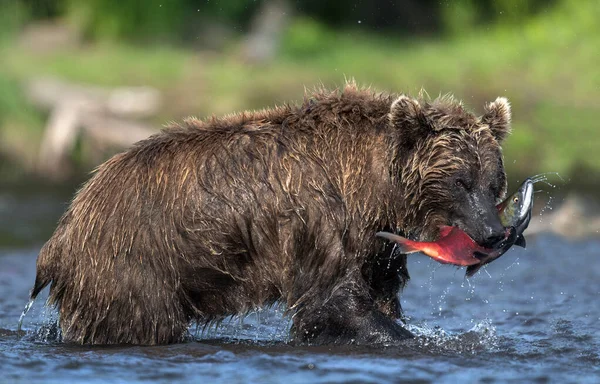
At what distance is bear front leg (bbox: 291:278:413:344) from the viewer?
725cm

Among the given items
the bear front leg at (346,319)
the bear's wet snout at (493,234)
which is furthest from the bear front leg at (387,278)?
the bear's wet snout at (493,234)

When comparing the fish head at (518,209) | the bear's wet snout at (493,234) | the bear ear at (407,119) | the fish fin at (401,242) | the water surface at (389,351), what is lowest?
the water surface at (389,351)

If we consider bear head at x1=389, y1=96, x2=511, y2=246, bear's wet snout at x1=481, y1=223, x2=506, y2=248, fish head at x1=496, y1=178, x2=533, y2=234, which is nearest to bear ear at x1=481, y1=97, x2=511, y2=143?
bear head at x1=389, y1=96, x2=511, y2=246

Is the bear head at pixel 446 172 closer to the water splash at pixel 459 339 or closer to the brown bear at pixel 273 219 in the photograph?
the brown bear at pixel 273 219

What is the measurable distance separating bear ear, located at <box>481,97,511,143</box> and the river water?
118 cm

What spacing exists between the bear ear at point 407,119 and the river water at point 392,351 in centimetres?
132

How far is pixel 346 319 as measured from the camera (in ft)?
23.9

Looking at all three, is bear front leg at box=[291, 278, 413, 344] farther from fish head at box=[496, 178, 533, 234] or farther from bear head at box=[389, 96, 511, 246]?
fish head at box=[496, 178, 533, 234]

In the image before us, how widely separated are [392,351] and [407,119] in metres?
1.46

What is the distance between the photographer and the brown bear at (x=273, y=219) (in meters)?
7.20

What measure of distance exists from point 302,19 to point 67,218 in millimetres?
17621

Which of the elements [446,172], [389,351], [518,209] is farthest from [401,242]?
[518,209]

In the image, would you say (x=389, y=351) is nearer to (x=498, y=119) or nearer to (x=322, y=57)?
(x=498, y=119)

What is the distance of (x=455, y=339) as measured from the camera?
793cm
